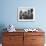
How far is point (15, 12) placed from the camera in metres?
3.91

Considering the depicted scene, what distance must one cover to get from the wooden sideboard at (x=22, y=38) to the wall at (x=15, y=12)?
56 cm

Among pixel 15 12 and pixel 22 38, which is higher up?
pixel 15 12

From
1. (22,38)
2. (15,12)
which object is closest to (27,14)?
(15,12)

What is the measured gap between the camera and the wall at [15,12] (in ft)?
12.8

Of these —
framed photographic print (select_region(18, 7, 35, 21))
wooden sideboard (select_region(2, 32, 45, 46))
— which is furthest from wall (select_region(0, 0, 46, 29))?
wooden sideboard (select_region(2, 32, 45, 46))

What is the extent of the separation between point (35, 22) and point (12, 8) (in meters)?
0.85

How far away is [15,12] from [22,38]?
923 mm

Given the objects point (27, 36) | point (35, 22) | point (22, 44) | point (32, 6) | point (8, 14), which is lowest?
point (22, 44)

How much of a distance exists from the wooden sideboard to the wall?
555mm

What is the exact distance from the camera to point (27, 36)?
3428 mm

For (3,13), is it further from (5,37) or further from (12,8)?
(5,37)

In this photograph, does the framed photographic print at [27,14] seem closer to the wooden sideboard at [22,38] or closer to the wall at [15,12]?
the wall at [15,12]

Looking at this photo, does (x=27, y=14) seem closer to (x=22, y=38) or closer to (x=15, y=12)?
(x=15, y=12)

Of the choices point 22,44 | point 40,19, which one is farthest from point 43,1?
point 22,44
